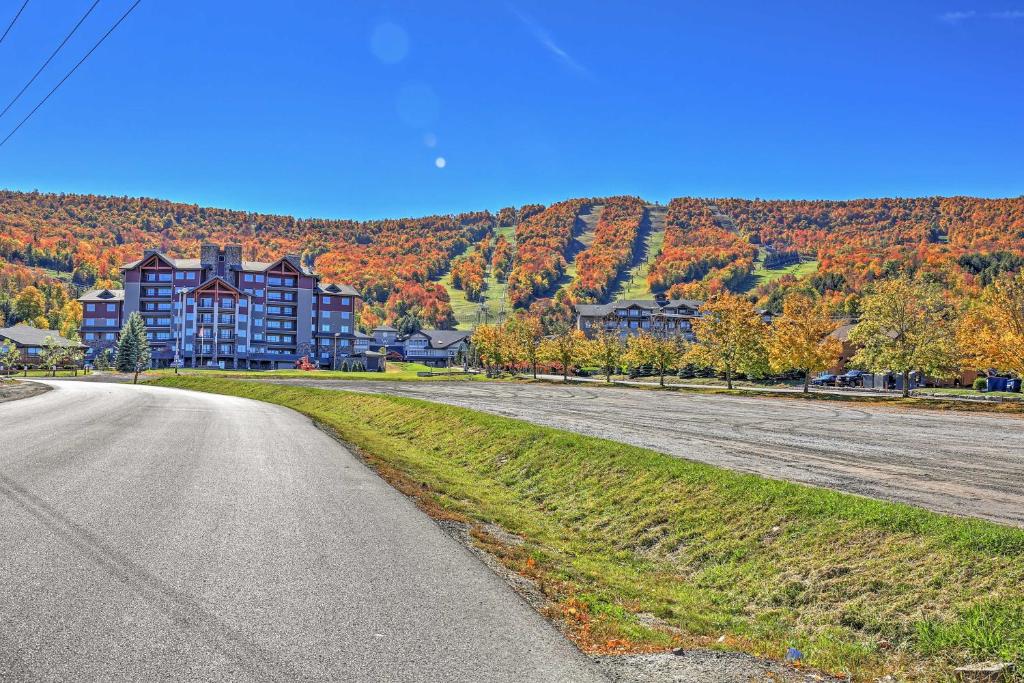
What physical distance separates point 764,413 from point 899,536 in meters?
28.7

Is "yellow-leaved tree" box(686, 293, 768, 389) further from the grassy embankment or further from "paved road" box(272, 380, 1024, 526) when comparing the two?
the grassy embankment

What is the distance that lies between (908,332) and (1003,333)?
31.1 feet

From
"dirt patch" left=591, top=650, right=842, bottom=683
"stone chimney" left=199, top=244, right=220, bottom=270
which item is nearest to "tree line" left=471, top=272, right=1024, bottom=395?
"dirt patch" left=591, top=650, right=842, bottom=683

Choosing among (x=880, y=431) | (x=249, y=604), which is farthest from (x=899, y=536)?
(x=880, y=431)

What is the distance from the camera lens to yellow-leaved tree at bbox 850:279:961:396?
169 feet

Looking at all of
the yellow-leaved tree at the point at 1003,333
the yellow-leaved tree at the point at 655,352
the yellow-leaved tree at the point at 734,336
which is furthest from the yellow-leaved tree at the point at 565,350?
the yellow-leaved tree at the point at 1003,333

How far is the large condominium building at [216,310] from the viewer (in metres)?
133

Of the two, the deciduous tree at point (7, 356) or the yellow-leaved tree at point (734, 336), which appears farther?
the deciduous tree at point (7, 356)

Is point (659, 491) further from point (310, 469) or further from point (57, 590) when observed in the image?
point (57, 590)

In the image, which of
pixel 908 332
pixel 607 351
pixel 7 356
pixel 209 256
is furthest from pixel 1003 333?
pixel 209 256

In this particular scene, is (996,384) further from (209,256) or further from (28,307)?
(28,307)

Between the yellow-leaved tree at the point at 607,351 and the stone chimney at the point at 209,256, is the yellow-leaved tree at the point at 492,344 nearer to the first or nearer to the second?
the yellow-leaved tree at the point at 607,351

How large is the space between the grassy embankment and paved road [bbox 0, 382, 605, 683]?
1.03 meters

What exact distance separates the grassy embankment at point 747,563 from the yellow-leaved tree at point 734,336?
5490 centimetres
